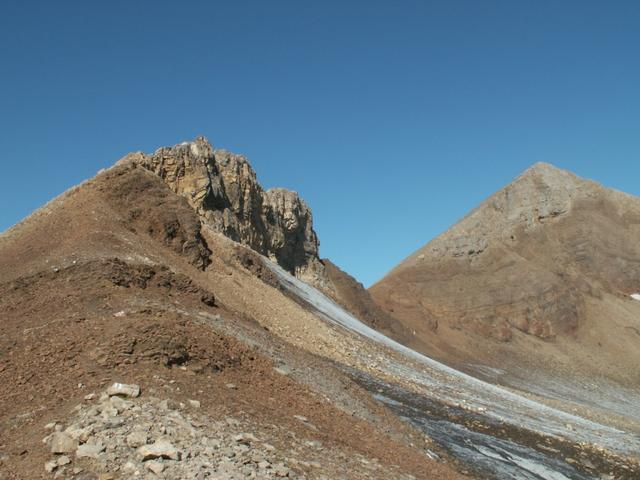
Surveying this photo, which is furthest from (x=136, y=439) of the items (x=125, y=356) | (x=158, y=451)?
(x=125, y=356)

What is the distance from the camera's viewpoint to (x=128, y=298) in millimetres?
14023

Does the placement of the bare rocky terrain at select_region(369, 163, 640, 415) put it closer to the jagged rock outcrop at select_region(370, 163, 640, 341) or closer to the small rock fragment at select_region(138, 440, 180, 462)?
the jagged rock outcrop at select_region(370, 163, 640, 341)

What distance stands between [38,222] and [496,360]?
37858 millimetres

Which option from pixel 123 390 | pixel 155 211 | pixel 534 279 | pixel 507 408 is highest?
pixel 534 279

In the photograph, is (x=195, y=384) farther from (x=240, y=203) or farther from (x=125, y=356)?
(x=240, y=203)

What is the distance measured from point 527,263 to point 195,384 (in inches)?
2469

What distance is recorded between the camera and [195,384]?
34.0 feet

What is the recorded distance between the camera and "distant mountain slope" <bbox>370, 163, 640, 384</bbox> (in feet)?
178

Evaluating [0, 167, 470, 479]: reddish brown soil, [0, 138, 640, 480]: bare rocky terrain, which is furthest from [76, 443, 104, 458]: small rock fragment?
[0, 167, 470, 479]: reddish brown soil

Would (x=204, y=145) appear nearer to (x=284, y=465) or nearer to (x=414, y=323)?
(x=414, y=323)

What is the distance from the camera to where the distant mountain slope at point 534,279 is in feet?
178

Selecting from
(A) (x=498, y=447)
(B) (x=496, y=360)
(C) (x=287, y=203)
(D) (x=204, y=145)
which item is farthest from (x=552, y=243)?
(A) (x=498, y=447)

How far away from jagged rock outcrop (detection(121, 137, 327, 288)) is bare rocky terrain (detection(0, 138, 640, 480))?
6.54 metres

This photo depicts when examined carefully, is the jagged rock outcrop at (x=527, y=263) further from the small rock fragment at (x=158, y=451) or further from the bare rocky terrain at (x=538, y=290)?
the small rock fragment at (x=158, y=451)
